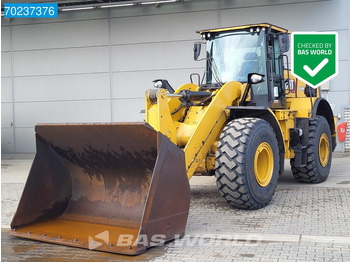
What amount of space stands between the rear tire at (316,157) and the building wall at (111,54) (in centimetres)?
493

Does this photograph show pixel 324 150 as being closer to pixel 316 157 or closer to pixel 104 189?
pixel 316 157

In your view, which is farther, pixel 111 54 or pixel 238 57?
pixel 111 54

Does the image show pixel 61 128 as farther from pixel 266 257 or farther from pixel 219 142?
pixel 266 257

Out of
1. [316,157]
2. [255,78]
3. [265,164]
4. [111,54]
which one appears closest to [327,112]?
[316,157]

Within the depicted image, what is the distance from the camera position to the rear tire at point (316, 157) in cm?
897

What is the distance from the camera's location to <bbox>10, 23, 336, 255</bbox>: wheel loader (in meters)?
5.46

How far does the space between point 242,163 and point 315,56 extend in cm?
737

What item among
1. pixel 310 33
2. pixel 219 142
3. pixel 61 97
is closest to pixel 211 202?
pixel 219 142

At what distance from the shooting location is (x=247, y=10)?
14867 mm

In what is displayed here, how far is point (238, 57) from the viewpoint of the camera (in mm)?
8086

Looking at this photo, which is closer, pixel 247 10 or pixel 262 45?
pixel 262 45

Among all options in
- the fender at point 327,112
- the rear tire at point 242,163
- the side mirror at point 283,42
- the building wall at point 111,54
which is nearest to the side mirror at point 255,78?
the rear tire at point 242,163

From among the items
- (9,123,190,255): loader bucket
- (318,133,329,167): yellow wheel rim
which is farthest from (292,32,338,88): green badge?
(9,123,190,255): loader bucket

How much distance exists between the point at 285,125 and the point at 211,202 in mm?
1918
